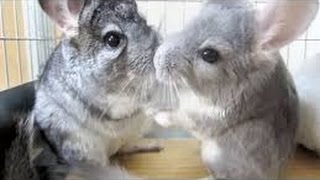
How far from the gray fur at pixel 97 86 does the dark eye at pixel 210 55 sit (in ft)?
0.31

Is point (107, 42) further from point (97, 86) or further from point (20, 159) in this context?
point (20, 159)

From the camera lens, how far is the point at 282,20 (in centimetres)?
76

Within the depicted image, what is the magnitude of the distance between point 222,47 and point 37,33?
0.42 meters

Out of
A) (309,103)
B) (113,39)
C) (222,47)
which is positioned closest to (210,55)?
(222,47)

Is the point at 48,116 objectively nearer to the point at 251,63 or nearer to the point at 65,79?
the point at 65,79

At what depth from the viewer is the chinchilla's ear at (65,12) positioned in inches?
34.0

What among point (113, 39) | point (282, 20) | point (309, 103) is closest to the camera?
point (282, 20)

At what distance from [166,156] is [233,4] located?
0.31 meters

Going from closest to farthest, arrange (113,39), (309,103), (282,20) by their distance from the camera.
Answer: (282,20) → (113,39) → (309,103)

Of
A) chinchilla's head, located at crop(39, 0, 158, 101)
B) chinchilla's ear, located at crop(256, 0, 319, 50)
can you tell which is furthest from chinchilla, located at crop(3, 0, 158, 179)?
chinchilla's ear, located at crop(256, 0, 319, 50)

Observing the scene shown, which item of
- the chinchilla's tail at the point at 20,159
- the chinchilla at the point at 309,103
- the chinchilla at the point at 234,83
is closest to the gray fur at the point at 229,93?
the chinchilla at the point at 234,83

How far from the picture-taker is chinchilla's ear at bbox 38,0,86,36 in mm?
864

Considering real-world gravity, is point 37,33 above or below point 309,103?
above

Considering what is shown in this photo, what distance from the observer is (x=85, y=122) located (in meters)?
0.97
